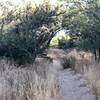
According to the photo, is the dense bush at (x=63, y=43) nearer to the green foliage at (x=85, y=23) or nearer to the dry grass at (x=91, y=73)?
the dry grass at (x=91, y=73)

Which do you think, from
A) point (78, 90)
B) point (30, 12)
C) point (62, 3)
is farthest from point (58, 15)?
point (78, 90)

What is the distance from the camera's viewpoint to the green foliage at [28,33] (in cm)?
1487

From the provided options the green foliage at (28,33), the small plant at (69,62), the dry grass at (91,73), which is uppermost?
the green foliage at (28,33)

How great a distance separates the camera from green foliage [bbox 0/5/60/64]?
14.9 meters

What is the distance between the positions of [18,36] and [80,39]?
15.1 feet

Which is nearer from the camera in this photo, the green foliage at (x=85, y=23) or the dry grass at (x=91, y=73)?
the dry grass at (x=91, y=73)

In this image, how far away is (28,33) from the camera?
50.1ft

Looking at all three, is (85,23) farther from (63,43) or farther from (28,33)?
(63,43)

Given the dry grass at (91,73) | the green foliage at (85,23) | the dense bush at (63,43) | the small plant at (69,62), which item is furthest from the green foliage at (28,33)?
the dense bush at (63,43)

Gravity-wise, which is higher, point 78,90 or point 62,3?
point 62,3

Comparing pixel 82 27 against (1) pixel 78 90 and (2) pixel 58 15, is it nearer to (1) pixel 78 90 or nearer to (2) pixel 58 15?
(2) pixel 58 15

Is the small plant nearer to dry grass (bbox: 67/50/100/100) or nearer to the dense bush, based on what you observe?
dry grass (bbox: 67/50/100/100)

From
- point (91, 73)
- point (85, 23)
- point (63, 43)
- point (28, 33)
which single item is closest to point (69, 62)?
point (85, 23)

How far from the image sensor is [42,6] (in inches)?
642
